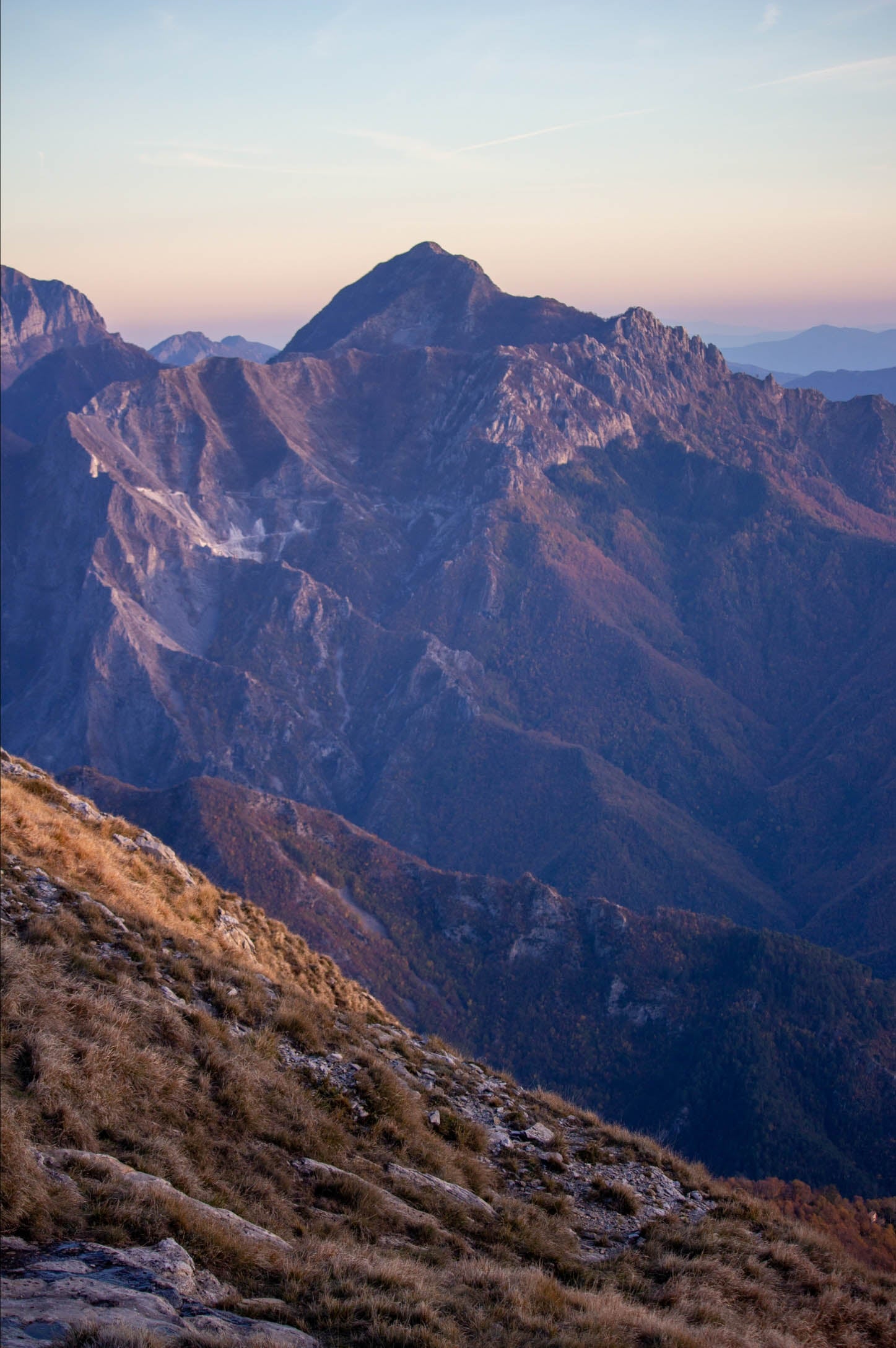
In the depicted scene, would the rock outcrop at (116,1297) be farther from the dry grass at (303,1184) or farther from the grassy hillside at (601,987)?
the grassy hillside at (601,987)

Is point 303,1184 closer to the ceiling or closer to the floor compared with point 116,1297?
closer to the floor

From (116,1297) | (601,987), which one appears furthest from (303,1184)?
(601,987)

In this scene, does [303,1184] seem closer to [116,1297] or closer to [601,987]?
[116,1297]

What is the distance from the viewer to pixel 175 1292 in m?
10.6

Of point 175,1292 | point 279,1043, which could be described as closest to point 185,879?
point 279,1043

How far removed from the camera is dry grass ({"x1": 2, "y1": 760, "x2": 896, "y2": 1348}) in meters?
11.8

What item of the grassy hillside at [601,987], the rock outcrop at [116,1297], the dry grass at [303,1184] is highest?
the rock outcrop at [116,1297]

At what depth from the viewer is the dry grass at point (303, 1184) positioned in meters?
11.8

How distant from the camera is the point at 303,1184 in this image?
15602 millimetres

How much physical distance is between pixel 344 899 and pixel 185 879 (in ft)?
383

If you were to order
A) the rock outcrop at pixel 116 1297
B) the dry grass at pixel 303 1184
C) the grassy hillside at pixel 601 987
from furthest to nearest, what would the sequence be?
the grassy hillside at pixel 601 987 → the dry grass at pixel 303 1184 → the rock outcrop at pixel 116 1297

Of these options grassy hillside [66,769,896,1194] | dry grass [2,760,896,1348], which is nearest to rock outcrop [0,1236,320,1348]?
dry grass [2,760,896,1348]

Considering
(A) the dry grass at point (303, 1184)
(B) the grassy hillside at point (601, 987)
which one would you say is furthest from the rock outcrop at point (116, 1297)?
(B) the grassy hillside at point (601, 987)

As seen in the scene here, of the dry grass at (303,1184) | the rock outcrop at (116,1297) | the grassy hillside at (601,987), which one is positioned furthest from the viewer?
the grassy hillside at (601,987)
